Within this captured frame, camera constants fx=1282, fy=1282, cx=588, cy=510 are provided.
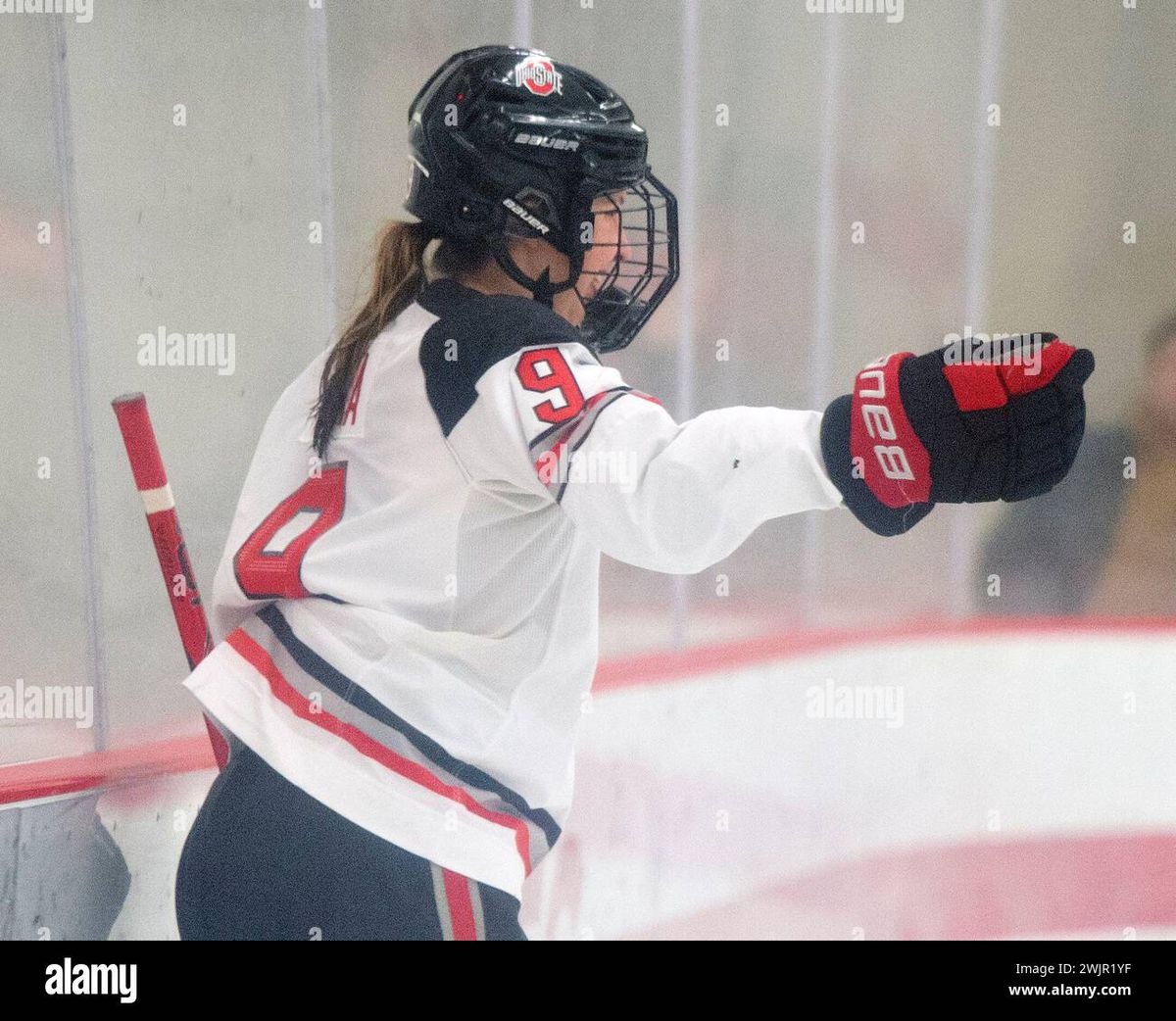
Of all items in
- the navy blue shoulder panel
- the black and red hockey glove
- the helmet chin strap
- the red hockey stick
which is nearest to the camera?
the black and red hockey glove

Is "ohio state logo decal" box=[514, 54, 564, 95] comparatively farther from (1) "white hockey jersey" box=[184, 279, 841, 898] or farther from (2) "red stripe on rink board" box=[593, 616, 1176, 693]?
(2) "red stripe on rink board" box=[593, 616, 1176, 693]

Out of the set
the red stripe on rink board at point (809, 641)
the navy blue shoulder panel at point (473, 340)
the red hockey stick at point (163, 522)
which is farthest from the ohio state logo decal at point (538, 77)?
the red stripe on rink board at point (809, 641)

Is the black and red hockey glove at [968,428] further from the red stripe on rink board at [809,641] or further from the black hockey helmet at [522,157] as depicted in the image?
the red stripe on rink board at [809,641]

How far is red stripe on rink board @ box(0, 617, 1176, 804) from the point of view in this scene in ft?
5.09

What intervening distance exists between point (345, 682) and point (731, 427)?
15.0 inches

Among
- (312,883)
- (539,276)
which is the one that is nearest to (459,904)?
(312,883)

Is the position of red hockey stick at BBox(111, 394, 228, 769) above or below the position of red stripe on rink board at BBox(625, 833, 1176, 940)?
above

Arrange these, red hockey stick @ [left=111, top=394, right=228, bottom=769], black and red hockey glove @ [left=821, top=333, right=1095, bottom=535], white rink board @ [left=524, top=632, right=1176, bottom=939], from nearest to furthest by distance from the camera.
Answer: black and red hockey glove @ [left=821, top=333, right=1095, bottom=535], red hockey stick @ [left=111, top=394, right=228, bottom=769], white rink board @ [left=524, top=632, right=1176, bottom=939]

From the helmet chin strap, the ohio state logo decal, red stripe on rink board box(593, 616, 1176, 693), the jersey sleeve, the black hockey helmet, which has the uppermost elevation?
the ohio state logo decal

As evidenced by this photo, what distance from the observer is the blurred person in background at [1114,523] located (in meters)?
2.54

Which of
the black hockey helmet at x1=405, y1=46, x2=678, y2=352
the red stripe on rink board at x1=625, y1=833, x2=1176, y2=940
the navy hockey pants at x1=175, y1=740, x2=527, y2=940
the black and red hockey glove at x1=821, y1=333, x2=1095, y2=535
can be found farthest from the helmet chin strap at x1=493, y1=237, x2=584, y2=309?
the red stripe on rink board at x1=625, y1=833, x2=1176, y2=940

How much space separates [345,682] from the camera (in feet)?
3.39

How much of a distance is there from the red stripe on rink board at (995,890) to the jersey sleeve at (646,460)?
4.87ft
